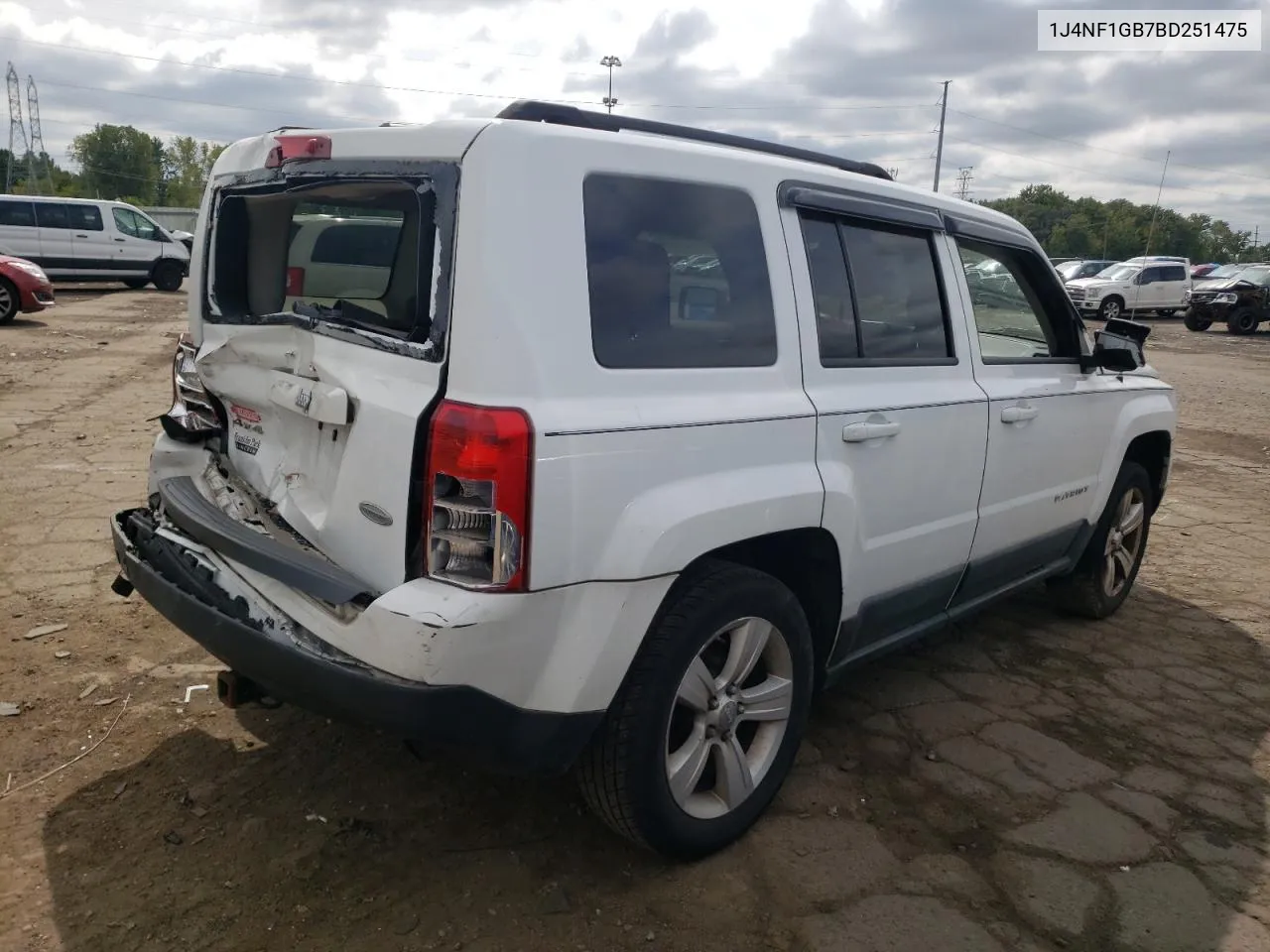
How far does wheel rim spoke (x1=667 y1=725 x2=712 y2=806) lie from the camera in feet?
8.41

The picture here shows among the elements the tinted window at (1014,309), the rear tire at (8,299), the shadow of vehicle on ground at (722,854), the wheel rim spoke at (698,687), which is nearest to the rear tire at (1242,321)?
the tinted window at (1014,309)

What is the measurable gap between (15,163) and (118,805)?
345 ft

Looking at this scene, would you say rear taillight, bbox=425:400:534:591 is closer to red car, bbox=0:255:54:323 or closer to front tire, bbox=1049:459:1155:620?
front tire, bbox=1049:459:1155:620

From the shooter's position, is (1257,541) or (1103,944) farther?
(1257,541)

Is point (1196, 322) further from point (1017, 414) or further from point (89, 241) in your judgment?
point (89, 241)

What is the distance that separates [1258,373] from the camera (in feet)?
52.9

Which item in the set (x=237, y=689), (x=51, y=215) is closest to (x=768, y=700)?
(x=237, y=689)

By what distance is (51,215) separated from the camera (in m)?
19.3

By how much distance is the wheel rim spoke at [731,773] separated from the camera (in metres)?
2.69

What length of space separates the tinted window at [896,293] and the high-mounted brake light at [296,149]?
1515 mm

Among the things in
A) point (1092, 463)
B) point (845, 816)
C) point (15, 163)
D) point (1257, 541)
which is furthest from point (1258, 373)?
point (15, 163)

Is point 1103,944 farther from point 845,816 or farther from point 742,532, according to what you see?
point 742,532

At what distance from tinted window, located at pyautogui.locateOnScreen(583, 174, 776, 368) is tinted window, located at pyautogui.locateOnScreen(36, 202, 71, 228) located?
20842 mm

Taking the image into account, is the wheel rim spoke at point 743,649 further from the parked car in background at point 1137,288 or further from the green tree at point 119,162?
the green tree at point 119,162
